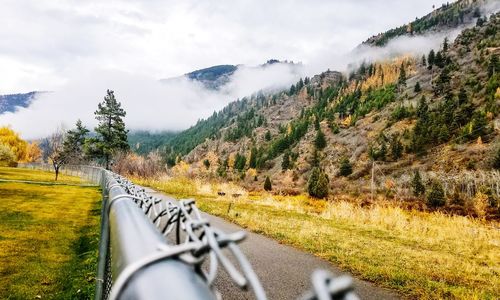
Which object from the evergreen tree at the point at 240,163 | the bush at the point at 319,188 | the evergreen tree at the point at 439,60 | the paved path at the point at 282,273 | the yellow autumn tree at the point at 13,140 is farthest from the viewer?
the evergreen tree at the point at 439,60

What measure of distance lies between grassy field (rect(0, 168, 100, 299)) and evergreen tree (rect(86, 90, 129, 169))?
4241cm

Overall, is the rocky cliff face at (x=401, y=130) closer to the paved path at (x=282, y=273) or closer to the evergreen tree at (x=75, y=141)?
the evergreen tree at (x=75, y=141)

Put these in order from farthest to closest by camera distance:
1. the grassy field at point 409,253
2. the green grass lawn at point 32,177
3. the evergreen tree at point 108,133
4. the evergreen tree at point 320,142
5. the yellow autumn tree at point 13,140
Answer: the evergreen tree at point 320,142 → the yellow autumn tree at point 13,140 → the evergreen tree at point 108,133 → the green grass lawn at point 32,177 → the grassy field at point 409,253

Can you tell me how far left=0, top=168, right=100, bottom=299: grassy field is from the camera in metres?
6.41

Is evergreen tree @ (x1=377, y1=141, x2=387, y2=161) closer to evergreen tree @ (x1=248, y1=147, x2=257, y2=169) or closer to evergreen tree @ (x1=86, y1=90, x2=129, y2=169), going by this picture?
evergreen tree @ (x1=248, y1=147, x2=257, y2=169)

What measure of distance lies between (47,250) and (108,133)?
5186 cm

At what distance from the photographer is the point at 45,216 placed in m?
13.3

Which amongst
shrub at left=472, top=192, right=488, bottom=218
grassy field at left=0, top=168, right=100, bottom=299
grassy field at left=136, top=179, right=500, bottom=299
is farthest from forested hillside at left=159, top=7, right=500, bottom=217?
grassy field at left=0, top=168, right=100, bottom=299

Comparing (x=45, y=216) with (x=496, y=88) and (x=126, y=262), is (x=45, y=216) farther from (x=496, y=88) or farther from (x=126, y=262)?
(x=496, y=88)

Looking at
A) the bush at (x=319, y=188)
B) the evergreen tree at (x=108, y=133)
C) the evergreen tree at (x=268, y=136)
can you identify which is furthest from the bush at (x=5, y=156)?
the evergreen tree at (x=268, y=136)

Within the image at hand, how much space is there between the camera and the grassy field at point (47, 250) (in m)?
6.41

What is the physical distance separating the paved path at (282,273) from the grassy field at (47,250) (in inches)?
86.7

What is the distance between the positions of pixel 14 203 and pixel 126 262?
55.4 ft

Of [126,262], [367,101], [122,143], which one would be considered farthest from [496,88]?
[126,262]
